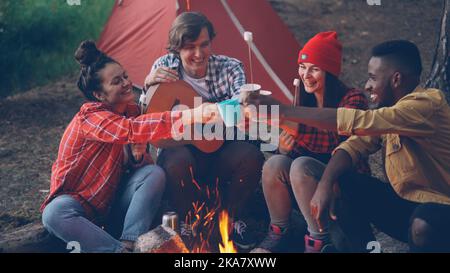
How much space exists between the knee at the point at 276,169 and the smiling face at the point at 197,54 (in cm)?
79

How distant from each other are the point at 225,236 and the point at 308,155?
0.65 m

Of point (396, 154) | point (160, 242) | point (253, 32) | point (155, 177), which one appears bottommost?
point (160, 242)

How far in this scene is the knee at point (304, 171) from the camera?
12.0 ft

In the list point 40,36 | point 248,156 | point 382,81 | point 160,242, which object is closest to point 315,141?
point 248,156

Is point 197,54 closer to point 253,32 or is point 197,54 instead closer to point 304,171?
point 304,171

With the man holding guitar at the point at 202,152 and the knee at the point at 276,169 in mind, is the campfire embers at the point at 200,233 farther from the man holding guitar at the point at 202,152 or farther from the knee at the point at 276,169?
the knee at the point at 276,169

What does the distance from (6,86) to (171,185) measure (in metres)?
3.57

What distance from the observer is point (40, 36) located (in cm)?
717

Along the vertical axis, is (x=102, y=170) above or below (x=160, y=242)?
above

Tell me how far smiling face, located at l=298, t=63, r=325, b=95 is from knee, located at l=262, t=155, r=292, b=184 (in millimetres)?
442

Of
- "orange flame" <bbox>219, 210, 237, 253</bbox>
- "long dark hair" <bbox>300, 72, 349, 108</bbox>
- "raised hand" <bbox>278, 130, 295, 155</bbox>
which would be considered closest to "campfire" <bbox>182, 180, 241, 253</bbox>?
"orange flame" <bbox>219, 210, 237, 253</bbox>
